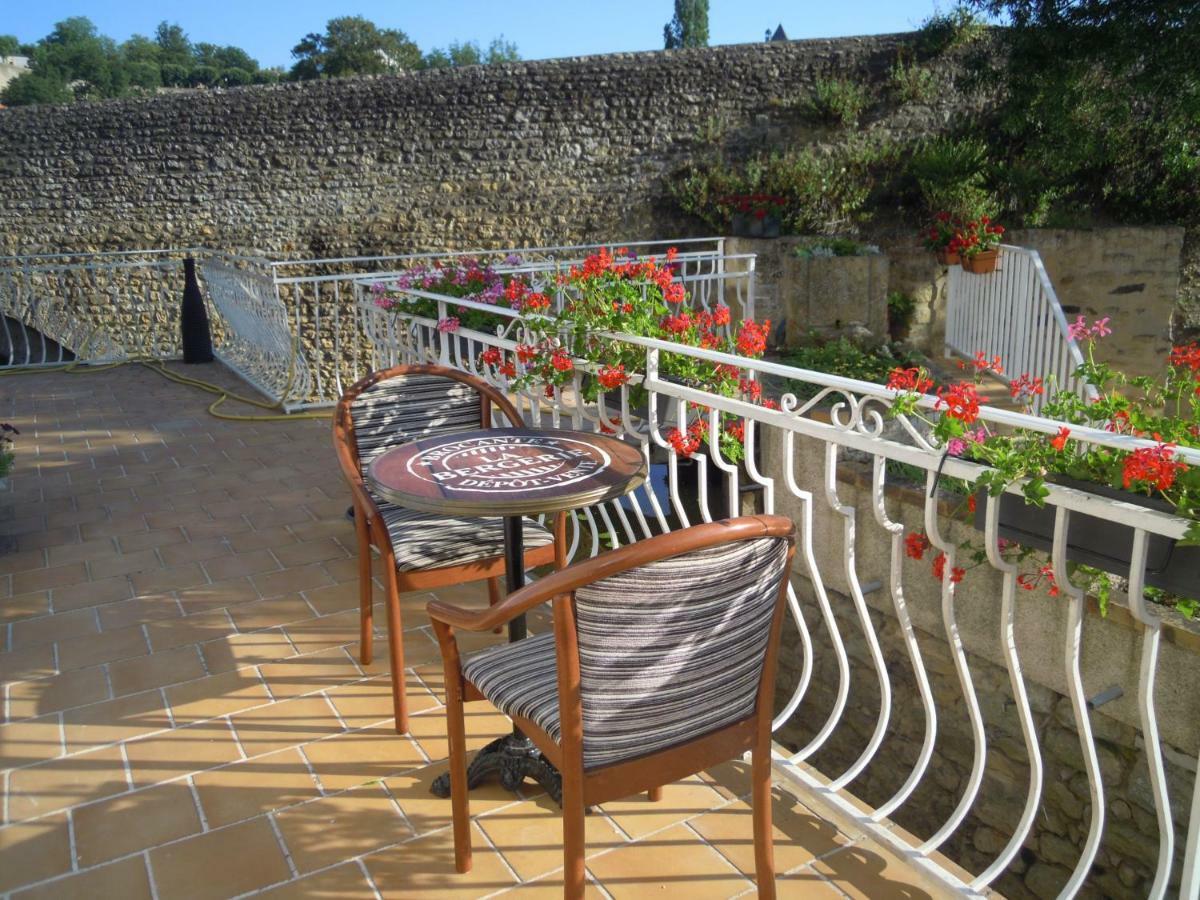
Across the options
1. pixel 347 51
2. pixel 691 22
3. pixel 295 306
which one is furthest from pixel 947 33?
pixel 691 22

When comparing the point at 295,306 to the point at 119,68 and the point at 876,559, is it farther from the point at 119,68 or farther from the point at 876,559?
the point at 119,68

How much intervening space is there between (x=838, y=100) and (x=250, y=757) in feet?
39.3

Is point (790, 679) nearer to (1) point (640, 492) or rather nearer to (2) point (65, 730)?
(1) point (640, 492)

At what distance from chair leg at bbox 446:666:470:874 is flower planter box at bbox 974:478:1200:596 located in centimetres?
104

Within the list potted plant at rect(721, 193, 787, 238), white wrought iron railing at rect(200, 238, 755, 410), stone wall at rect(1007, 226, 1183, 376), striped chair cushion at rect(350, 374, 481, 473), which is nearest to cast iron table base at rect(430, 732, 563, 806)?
striped chair cushion at rect(350, 374, 481, 473)

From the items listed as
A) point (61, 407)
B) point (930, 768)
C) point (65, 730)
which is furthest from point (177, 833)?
point (61, 407)

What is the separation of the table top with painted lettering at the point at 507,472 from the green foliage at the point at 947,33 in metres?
12.0

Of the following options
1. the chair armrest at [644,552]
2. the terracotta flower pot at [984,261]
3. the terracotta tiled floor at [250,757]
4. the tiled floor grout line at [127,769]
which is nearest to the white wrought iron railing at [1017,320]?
the terracotta flower pot at [984,261]

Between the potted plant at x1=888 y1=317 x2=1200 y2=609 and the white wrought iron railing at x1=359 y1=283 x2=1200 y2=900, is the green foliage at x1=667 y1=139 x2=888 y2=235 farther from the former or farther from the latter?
the potted plant at x1=888 y1=317 x2=1200 y2=609

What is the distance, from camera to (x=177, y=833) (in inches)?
75.5

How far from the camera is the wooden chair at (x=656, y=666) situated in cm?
134

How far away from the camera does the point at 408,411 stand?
2.83 meters

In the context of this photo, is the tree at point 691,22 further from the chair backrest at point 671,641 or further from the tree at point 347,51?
the chair backrest at point 671,641

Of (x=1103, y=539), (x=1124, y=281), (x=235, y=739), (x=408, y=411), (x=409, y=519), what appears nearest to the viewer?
(x=1103, y=539)
